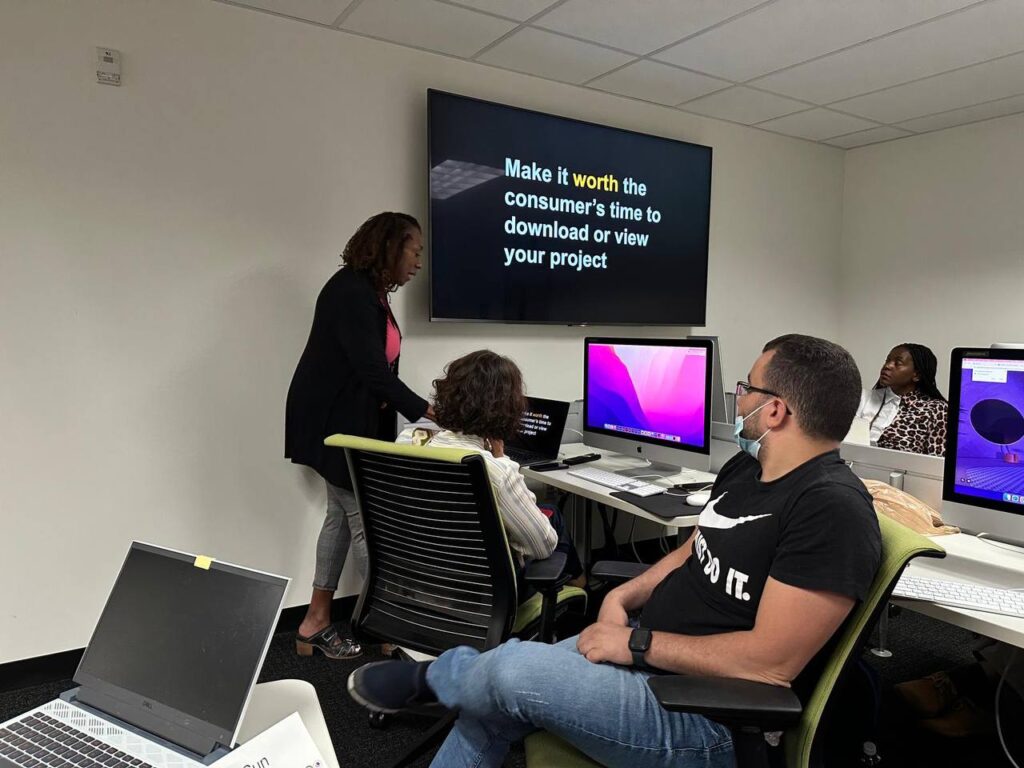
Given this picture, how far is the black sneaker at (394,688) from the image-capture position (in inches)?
57.0

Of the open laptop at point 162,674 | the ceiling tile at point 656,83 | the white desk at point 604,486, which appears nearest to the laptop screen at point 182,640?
the open laptop at point 162,674

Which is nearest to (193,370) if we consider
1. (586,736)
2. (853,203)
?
(586,736)

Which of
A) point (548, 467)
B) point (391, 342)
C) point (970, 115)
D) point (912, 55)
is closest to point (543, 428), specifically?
point (548, 467)

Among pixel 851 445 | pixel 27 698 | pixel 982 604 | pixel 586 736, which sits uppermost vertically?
pixel 851 445

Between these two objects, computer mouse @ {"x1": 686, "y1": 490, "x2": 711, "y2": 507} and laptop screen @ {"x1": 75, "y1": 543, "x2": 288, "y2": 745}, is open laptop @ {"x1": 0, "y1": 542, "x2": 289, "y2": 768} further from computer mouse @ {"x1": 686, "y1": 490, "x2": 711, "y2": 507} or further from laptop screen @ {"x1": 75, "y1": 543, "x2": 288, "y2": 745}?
computer mouse @ {"x1": 686, "y1": 490, "x2": 711, "y2": 507}

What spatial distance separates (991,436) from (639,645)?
1047 millimetres

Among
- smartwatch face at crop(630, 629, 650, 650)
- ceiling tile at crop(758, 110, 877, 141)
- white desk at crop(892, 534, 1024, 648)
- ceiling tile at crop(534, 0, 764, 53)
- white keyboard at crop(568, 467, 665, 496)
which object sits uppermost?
ceiling tile at crop(758, 110, 877, 141)

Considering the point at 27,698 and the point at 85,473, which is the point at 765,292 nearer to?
the point at 85,473

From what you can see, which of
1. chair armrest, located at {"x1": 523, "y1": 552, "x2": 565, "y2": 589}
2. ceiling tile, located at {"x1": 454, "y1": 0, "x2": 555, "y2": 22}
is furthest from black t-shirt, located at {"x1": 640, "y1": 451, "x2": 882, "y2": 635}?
ceiling tile, located at {"x1": 454, "y1": 0, "x2": 555, "y2": 22}

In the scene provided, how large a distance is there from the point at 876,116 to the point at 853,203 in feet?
2.60

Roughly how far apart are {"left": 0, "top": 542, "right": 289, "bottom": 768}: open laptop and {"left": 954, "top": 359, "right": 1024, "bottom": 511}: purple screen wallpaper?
5.38 feet

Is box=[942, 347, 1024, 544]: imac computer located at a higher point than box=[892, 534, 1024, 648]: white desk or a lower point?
higher

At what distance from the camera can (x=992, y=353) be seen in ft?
5.60

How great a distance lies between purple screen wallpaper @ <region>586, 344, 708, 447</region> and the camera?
250 cm
